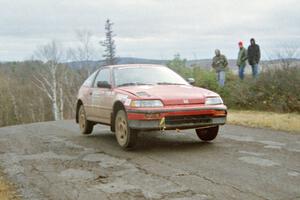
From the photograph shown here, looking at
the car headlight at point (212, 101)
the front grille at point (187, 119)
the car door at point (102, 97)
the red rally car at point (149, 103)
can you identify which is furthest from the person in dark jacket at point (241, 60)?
the front grille at point (187, 119)

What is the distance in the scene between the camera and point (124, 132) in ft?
28.6

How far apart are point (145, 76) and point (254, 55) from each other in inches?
362

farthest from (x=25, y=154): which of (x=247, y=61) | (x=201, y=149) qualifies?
(x=247, y=61)

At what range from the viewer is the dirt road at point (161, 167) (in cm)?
547

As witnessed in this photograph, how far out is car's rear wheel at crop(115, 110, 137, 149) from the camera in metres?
8.47

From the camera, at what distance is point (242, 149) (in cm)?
830

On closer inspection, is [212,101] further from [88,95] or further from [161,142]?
[88,95]

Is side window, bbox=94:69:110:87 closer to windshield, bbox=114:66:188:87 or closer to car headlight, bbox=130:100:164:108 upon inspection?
windshield, bbox=114:66:188:87

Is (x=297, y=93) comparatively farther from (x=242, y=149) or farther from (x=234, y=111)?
(x=242, y=149)

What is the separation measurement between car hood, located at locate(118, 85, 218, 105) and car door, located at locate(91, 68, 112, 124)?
57 centimetres

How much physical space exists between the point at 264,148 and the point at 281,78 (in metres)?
8.30

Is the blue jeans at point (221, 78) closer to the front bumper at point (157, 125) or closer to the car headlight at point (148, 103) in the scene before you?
the front bumper at point (157, 125)


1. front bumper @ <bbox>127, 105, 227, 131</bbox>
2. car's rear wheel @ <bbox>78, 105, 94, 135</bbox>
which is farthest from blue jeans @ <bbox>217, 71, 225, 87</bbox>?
front bumper @ <bbox>127, 105, 227, 131</bbox>

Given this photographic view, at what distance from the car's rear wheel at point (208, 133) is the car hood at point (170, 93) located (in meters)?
0.90
